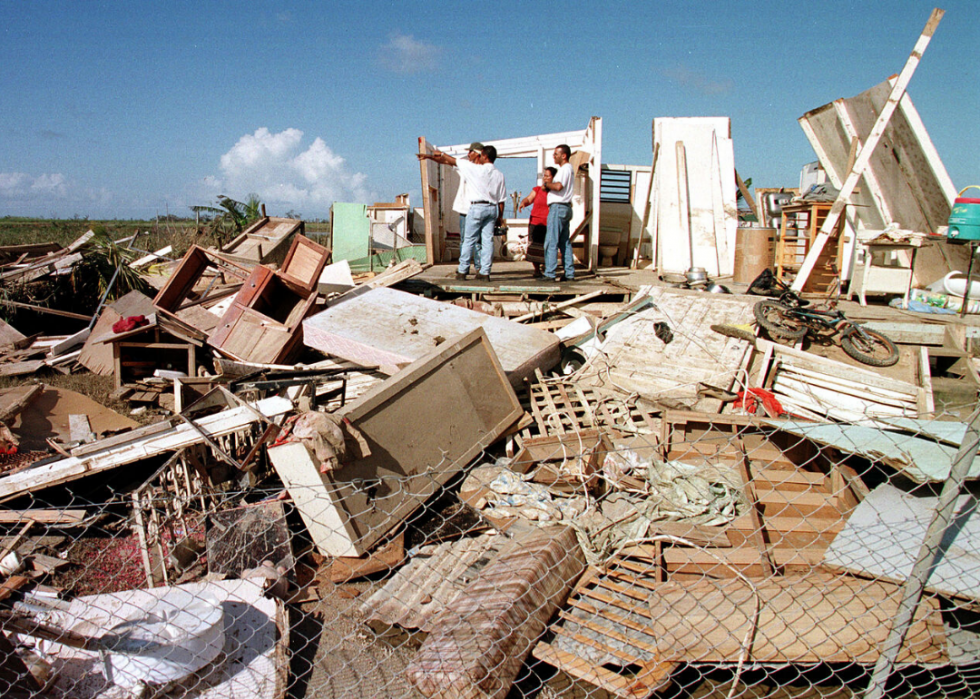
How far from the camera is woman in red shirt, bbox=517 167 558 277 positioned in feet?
25.6

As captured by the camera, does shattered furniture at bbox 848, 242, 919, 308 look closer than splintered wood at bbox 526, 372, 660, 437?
No

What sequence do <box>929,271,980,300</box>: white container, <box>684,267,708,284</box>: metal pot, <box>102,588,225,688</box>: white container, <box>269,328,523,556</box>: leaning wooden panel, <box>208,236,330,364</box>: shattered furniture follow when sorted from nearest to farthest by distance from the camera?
<box>102,588,225,688</box>: white container, <box>269,328,523,556</box>: leaning wooden panel, <box>208,236,330,364</box>: shattered furniture, <box>929,271,980,300</box>: white container, <box>684,267,708,284</box>: metal pot

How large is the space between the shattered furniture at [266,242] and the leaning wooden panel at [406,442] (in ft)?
21.2

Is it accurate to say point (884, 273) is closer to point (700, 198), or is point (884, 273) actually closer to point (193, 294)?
point (700, 198)

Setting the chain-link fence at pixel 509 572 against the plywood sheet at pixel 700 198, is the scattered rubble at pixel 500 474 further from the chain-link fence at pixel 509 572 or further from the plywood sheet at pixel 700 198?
the plywood sheet at pixel 700 198

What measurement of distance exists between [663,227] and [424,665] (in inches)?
307

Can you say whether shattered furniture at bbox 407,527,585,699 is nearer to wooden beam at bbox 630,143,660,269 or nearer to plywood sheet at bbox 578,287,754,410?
plywood sheet at bbox 578,287,754,410

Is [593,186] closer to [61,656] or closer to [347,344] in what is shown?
[347,344]

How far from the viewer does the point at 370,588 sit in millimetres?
3416

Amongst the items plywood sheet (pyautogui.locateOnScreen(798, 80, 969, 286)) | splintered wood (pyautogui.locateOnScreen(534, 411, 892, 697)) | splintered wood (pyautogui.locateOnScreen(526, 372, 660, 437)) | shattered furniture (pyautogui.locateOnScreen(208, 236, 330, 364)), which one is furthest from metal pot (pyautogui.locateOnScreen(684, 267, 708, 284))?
shattered furniture (pyautogui.locateOnScreen(208, 236, 330, 364))

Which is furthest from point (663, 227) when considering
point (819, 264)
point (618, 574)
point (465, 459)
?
point (618, 574)

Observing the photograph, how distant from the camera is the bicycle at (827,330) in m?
5.52

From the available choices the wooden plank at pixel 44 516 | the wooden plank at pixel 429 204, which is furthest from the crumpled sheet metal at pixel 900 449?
the wooden plank at pixel 429 204

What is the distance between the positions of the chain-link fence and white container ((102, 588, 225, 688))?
0.01m
